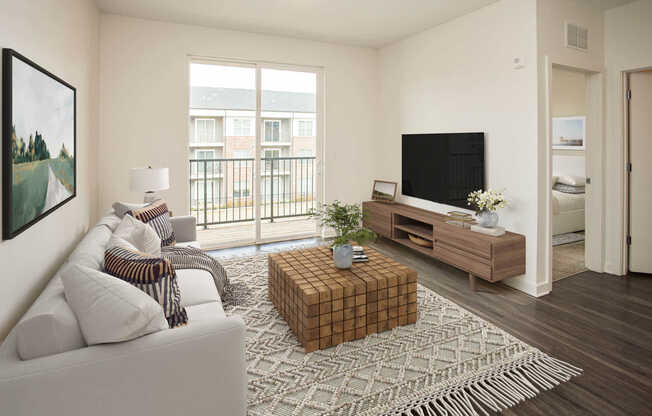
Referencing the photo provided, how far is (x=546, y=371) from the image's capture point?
210cm

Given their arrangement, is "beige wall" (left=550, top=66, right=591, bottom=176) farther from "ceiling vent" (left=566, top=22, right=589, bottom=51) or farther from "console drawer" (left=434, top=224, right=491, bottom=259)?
"console drawer" (left=434, top=224, right=491, bottom=259)

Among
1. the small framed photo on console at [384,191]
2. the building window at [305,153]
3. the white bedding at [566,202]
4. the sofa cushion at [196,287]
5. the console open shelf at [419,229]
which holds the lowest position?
the sofa cushion at [196,287]

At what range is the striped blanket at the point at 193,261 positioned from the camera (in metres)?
2.72

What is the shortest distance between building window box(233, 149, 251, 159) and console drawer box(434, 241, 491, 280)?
2791 mm

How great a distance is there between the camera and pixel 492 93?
3.60 meters

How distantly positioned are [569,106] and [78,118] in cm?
675

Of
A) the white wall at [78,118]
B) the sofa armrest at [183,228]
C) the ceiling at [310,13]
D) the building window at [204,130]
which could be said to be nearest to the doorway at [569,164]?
the ceiling at [310,13]

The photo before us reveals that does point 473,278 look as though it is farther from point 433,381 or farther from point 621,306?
point 433,381

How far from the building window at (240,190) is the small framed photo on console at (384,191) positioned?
1.97 meters

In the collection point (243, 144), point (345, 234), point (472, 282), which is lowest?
point (472, 282)

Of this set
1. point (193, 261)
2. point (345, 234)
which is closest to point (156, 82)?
point (193, 261)

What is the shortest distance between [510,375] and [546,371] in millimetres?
221

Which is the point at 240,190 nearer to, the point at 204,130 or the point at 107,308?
the point at 204,130

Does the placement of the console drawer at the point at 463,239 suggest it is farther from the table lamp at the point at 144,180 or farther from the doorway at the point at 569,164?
the table lamp at the point at 144,180
